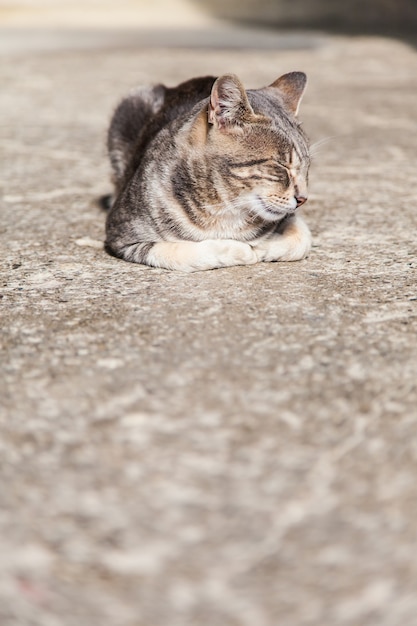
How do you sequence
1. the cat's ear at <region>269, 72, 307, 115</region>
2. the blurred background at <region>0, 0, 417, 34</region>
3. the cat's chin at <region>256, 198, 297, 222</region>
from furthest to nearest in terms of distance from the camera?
the blurred background at <region>0, 0, 417, 34</region>, the cat's ear at <region>269, 72, 307, 115</region>, the cat's chin at <region>256, 198, 297, 222</region>

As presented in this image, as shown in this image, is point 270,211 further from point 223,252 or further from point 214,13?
point 214,13

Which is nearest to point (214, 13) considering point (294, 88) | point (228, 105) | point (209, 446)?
point (294, 88)

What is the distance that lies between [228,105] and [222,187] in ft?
0.85

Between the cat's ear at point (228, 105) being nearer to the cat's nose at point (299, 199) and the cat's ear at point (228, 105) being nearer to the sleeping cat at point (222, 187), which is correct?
the sleeping cat at point (222, 187)

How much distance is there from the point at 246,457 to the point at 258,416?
0.12 metres

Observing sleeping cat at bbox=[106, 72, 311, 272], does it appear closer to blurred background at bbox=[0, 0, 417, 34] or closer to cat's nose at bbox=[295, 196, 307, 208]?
cat's nose at bbox=[295, 196, 307, 208]

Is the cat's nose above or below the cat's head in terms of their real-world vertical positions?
below

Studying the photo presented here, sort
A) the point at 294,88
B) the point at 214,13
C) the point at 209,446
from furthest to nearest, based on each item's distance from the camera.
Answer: the point at 214,13, the point at 294,88, the point at 209,446

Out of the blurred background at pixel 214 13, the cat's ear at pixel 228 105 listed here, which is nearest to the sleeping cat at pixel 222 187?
the cat's ear at pixel 228 105

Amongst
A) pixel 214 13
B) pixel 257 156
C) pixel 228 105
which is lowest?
pixel 257 156

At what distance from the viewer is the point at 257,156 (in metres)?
2.56

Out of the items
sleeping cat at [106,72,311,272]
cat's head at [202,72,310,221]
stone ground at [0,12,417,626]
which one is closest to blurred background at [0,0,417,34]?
sleeping cat at [106,72,311,272]

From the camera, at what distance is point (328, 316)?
2332 mm

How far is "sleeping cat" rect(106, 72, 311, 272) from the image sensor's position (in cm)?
255
